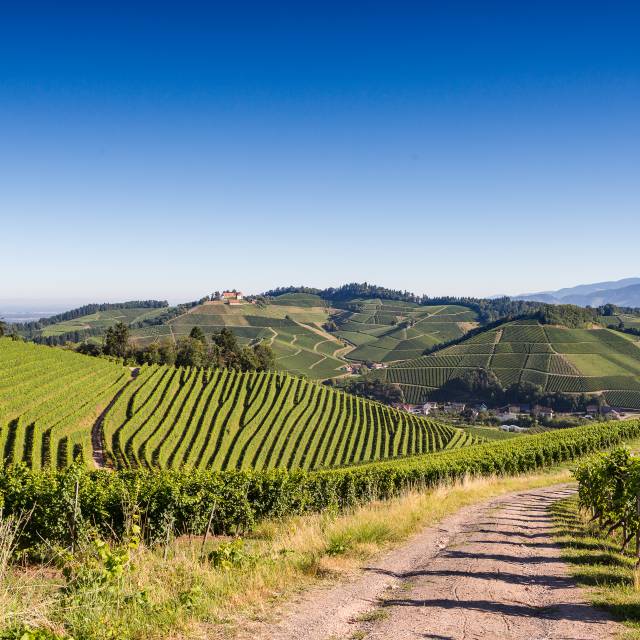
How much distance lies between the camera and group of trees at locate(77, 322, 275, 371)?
9569 centimetres

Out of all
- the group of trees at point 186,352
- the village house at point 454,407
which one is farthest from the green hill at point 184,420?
the village house at point 454,407

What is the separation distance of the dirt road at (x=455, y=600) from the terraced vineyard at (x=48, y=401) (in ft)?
98.1

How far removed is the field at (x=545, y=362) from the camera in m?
139

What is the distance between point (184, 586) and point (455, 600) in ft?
14.4

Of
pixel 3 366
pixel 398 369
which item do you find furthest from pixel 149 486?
pixel 398 369

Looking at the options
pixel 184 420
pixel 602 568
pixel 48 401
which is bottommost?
pixel 184 420

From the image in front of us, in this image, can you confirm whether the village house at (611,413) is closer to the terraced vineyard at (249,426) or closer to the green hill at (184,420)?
the terraced vineyard at (249,426)

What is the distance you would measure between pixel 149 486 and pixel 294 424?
49.3m

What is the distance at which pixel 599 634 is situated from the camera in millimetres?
6336

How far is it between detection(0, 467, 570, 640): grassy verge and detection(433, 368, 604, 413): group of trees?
140268mm

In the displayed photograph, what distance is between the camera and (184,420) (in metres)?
56.4

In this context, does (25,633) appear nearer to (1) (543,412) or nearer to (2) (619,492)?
(2) (619,492)

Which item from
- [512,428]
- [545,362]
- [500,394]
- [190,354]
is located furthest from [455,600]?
[545,362]

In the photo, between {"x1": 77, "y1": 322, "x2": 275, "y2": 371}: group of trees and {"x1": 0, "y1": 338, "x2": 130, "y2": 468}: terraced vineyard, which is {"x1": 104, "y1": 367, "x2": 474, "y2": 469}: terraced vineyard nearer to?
{"x1": 0, "y1": 338, "x2": 130, "y2": 468}: terraced vineyard
